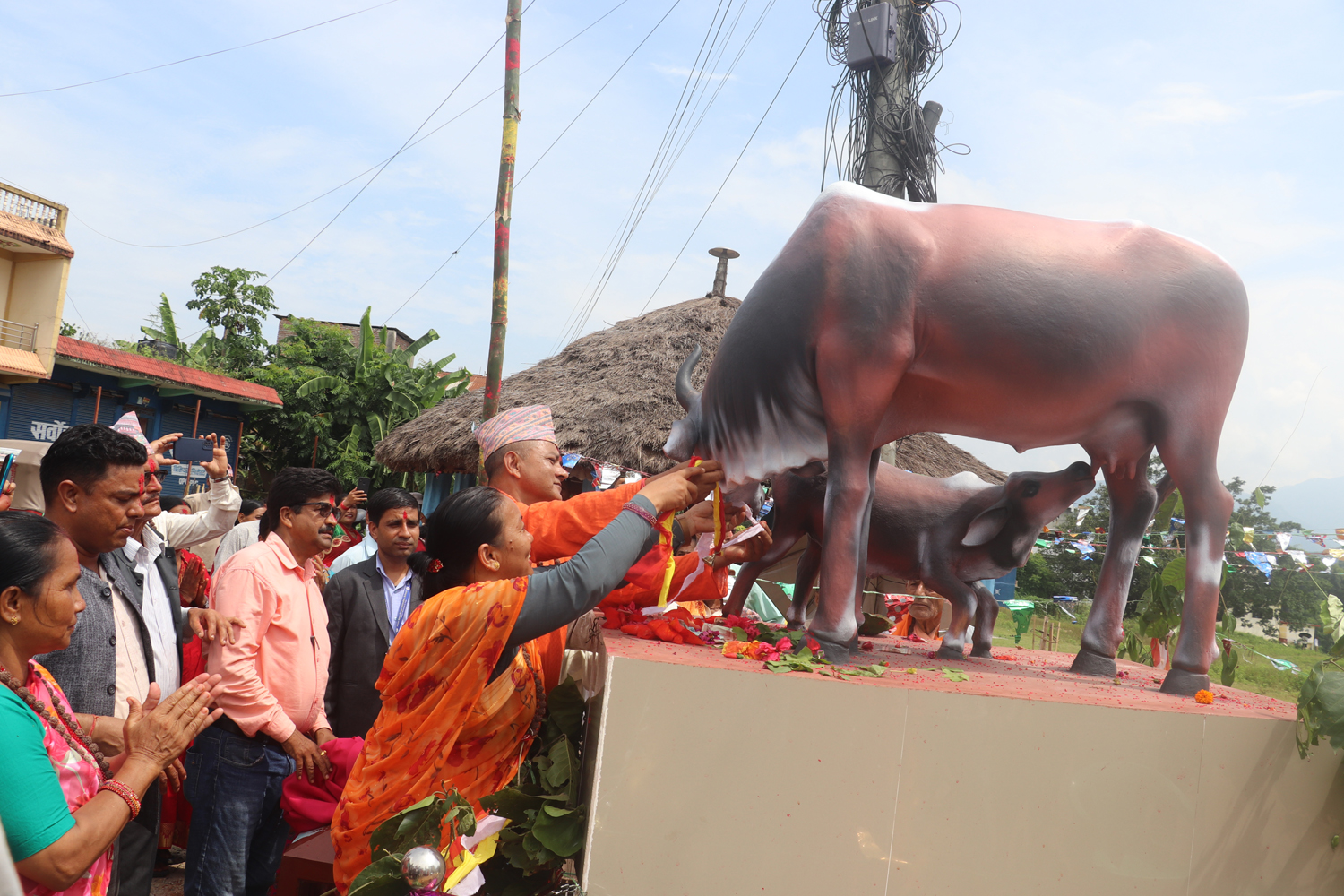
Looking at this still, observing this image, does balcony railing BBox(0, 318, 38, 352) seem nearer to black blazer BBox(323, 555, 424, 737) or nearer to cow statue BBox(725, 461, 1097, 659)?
black blazer BBox(323, 555, 424, 737)

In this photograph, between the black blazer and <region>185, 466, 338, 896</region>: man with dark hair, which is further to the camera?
the black blazer

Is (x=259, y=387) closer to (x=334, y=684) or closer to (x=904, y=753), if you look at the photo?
(x=334, y=684)

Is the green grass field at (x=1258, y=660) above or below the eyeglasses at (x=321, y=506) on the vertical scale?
below

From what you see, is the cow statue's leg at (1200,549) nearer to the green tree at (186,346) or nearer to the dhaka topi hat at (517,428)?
the dhaka topi hat at (517,428)

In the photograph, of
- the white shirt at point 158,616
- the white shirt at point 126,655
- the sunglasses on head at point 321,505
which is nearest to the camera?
the white shirt at point 126,655

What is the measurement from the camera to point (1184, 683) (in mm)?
2389

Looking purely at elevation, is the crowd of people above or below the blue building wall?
below

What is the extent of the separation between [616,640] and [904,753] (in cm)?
78

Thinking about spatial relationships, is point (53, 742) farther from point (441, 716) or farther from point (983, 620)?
point (983, 620)

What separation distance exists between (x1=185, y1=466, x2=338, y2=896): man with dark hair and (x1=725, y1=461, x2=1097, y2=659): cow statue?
1624 mm

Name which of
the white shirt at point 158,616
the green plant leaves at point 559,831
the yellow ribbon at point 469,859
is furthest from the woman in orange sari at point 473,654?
the white shirt at point 158,616

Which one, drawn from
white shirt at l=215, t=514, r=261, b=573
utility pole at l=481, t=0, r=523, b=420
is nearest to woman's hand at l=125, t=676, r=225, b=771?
white shirt at l=215, t=514, r=261, b=573

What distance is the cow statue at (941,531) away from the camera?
319 cm

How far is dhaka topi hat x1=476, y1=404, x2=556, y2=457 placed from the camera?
127 inches
